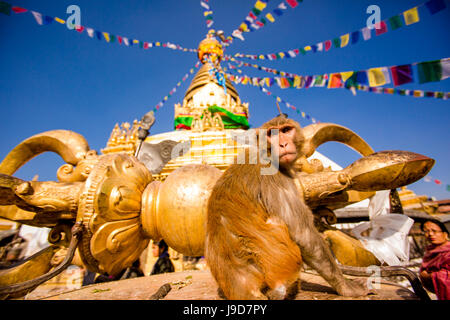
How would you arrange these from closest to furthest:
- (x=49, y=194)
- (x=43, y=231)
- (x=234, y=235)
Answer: (x=234, y=235), (x=49, y=194), (x=43, y=231)

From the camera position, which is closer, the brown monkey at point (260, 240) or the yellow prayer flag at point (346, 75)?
the brown monkey at point (260, 240)

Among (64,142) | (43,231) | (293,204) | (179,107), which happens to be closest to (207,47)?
(179,107)

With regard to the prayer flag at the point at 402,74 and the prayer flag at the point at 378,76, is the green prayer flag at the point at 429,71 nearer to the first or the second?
the prayer flag at the point at 402,74

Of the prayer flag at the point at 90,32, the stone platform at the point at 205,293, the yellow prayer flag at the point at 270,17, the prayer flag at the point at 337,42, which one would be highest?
the yellow prayer flag at the point at 270,17

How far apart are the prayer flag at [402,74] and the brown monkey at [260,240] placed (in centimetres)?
238

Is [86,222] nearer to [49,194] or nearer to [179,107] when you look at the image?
[49,194]

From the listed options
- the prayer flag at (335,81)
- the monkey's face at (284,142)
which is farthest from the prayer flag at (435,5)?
the monkey's face at (284,142)

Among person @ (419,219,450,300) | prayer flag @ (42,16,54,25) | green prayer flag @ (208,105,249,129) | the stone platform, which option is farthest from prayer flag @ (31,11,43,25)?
green prayer flag @ (208,105,249,129)

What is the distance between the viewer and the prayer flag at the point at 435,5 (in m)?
2.29

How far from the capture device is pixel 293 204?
132cm

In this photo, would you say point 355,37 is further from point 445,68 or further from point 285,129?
point 285,129

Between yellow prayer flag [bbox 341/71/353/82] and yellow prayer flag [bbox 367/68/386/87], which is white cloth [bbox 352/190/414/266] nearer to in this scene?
yellow prayer flag [bbox 367/68/386/87]

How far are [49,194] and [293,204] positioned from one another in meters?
1.79

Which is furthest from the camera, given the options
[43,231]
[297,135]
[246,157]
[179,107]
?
[179,107]
